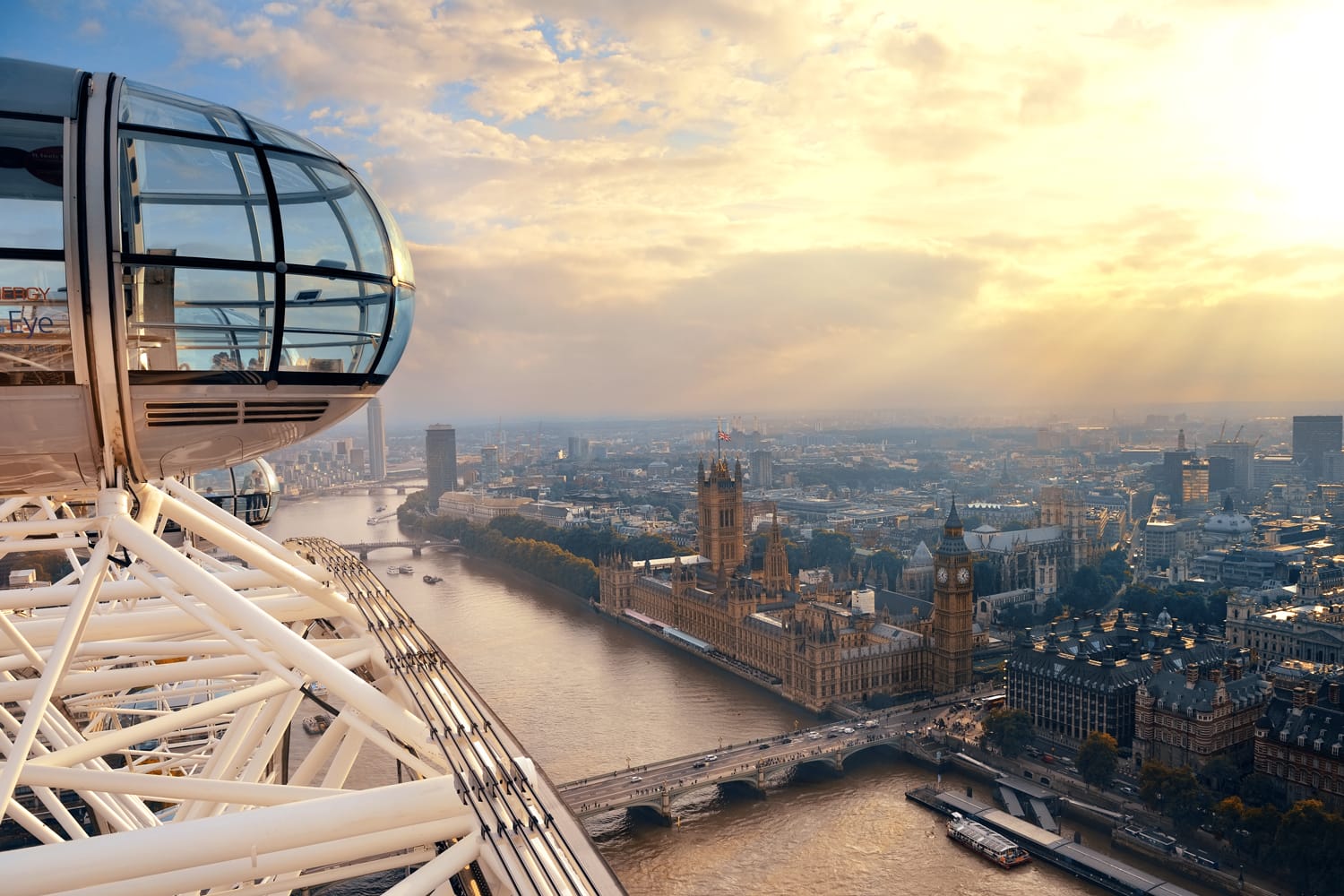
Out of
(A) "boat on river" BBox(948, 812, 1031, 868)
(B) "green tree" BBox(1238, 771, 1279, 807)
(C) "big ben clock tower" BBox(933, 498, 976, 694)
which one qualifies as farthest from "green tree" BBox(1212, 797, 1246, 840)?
(C) "big ben clock tower" BBox(933, 498, 976, 694)

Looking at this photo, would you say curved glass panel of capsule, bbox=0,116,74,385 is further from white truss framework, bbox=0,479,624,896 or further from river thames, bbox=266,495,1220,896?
river thames, bbox=266,495,1220,896

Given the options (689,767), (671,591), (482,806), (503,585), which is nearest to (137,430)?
(482,806)

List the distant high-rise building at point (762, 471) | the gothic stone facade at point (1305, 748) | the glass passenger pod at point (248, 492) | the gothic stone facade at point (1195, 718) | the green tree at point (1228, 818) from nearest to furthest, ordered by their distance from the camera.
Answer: the glass passenger pod at point (248, 492) → the green tree at point (1228, 818) → the gothic stone facade at point (1305, 748) → the gothic stone facade at point (1195, 718) → the distant high-rise building at point (762, 471)

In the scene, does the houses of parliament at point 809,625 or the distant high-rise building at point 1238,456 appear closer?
the houses of parliament at point 809,625

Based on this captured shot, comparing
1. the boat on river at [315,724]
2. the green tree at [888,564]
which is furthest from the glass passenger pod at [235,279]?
the green tree at [888,564]

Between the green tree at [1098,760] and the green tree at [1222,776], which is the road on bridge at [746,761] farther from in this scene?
the green tree at [1222,776]

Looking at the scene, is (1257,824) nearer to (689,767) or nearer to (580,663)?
(689,767)

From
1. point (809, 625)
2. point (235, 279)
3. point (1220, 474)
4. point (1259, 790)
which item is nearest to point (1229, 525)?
point (1220, 474)
